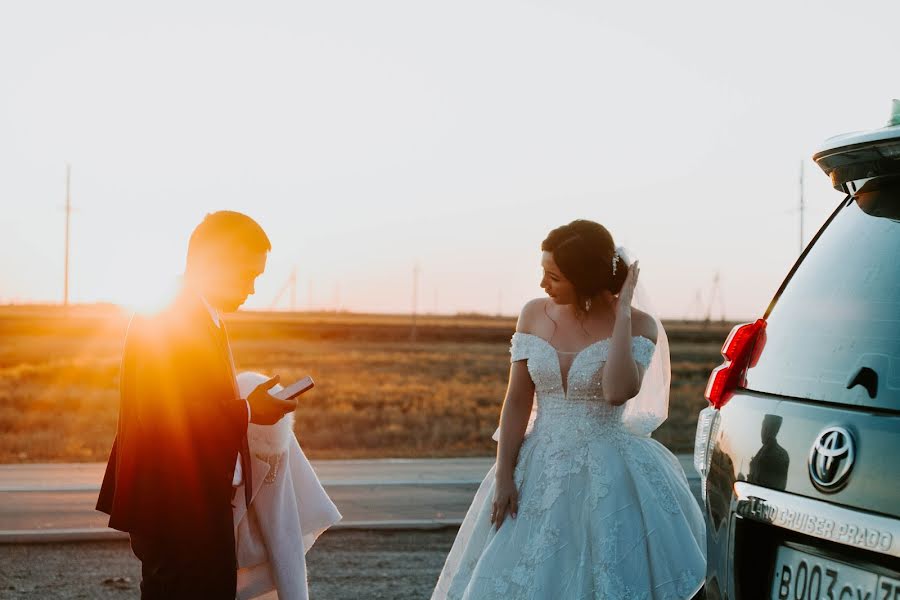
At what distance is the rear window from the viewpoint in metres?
2.66

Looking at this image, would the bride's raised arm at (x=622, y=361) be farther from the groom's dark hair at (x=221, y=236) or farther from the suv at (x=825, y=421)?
the suv at (x=825, y=421)

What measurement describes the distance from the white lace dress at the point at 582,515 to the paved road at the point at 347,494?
4104 mm

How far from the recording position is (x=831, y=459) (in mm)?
2658

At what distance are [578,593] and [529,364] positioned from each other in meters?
0.90

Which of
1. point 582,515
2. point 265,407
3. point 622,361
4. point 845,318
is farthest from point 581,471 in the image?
point 845,318

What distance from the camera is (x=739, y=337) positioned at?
3.34 metres

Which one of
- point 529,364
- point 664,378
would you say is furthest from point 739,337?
point 664,378

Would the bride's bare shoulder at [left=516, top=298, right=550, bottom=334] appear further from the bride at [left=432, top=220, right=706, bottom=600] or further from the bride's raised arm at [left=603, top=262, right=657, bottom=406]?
the bride's raised arm at [left=603, top=262, right=657, bottom=406]

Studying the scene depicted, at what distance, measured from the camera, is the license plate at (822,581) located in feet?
8.21

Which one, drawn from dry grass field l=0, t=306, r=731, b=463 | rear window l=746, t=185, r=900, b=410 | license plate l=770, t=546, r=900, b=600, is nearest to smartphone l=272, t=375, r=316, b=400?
rear window l=746, t=185, r=900, b=410

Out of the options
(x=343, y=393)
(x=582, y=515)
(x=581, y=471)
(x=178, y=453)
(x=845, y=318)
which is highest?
(x=845, y=318)

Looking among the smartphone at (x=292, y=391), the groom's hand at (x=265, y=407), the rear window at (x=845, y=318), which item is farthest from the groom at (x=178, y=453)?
the rear window at (x=845, y=318)

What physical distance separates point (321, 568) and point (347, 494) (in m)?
3.15

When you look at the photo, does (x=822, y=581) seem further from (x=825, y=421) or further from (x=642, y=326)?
(x=642, y=326)
